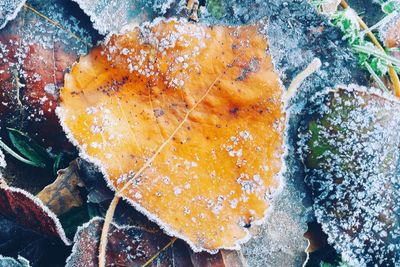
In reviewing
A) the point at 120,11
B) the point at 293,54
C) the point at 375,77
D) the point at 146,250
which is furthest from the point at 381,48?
the point at 146,250

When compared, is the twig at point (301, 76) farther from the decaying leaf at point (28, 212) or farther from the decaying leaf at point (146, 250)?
the decaying leaf at point (28, 212)

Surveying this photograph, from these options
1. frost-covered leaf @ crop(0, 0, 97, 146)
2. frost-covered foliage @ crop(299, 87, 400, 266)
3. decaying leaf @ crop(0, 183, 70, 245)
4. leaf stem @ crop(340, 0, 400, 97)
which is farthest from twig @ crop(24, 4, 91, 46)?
leaf stem @ crop(340, 0, 400, 97)

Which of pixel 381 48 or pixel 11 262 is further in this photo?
pixel 381 48

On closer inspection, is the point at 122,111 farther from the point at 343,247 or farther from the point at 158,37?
the point at 343,247

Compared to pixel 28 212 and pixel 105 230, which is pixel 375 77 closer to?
pixel 105 230

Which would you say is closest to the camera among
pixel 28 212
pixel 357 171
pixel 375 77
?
pixel 28 212

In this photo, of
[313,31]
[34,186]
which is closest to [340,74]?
[313,31]

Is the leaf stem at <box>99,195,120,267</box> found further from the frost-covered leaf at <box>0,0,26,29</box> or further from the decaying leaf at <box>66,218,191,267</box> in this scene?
the frost-covered leaf at <box>0,0,26,29</box>
